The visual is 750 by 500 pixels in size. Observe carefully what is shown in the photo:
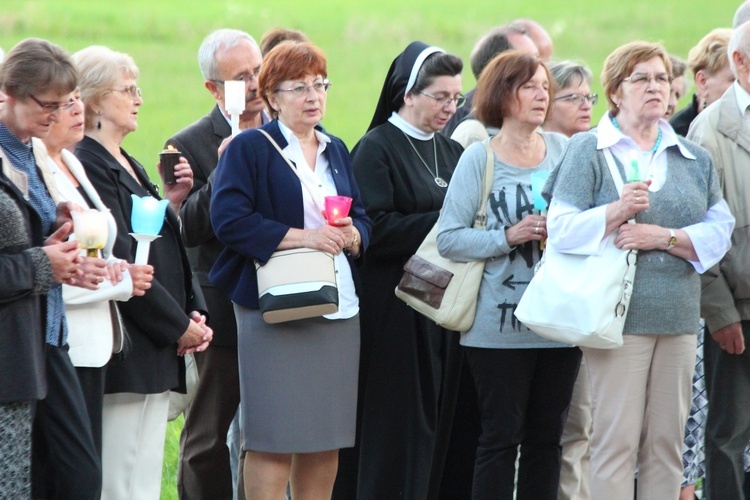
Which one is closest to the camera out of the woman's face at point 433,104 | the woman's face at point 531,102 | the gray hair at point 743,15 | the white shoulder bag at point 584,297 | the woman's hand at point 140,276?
the woman's hand at point 140,276

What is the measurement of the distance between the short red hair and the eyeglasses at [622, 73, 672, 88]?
1.18m

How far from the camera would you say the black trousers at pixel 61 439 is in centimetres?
359

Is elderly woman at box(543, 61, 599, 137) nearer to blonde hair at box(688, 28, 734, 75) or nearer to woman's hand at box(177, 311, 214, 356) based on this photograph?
blonde hair at box(688, 28, 734, 75)

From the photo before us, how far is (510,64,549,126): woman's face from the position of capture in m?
4.62

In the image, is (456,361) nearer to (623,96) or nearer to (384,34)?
(623,96)

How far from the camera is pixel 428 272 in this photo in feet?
15.1

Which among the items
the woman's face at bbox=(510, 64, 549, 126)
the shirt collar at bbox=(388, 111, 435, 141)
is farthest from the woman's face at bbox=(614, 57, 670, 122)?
the shirt collar at bbox=(388, 111, 435, 141)

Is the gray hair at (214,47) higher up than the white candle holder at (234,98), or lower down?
higher up

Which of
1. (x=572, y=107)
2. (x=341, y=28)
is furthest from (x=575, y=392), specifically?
(x=341, y=28)

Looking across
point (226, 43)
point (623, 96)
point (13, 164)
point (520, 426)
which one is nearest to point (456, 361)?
point (520, 426)

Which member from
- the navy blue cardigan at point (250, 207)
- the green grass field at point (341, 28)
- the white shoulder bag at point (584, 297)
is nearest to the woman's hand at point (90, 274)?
the navy blue cardigan at point (250, 207)

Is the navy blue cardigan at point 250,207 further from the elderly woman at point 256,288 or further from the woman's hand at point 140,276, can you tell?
the woman's hand at point 140,276

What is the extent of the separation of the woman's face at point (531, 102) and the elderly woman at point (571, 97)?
2.35 feet

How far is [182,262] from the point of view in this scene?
4.26m
